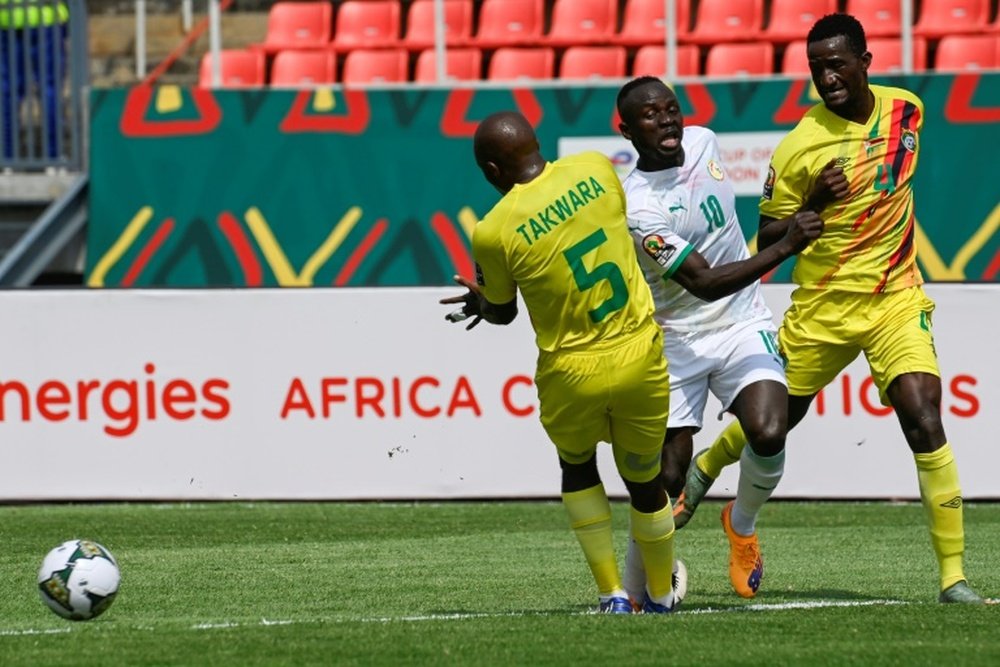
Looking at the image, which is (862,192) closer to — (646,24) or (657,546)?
(657,546)

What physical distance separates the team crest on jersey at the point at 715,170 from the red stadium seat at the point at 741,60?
9328 millimetres

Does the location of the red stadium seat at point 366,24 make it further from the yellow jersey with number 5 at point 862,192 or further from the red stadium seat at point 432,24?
the yellow jersey with number 5 at point 862,192

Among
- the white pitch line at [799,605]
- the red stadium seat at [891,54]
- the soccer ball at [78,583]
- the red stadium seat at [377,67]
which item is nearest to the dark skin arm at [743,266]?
the white pitch line at [799,605]

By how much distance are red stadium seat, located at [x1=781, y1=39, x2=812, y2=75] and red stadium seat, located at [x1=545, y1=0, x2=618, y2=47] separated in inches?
65.5

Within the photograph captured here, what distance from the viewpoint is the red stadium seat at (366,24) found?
60.7 ft

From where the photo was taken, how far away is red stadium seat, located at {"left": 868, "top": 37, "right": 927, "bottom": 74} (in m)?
16.6

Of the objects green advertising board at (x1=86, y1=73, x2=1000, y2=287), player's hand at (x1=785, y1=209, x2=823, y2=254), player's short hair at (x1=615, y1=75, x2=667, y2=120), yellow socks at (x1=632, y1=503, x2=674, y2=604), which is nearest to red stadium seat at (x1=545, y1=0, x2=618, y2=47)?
green advertising board at (x1=86, y1=73, x2=1000, y2=287)

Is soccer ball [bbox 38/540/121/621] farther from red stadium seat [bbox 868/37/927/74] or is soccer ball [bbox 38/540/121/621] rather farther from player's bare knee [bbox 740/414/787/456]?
red stadium seat [bbox 868/37/927/74]

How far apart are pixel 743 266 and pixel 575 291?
0.73 meters

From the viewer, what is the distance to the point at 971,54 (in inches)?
664

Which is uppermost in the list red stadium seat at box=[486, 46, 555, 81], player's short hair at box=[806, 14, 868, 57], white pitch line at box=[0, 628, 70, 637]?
player's short hair at box=[806, 14, 868, 57]

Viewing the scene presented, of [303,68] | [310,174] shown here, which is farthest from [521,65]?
[310,174]

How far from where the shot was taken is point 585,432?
7055mm

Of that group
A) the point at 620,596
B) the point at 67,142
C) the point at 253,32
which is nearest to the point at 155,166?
the point at 67,142
